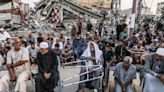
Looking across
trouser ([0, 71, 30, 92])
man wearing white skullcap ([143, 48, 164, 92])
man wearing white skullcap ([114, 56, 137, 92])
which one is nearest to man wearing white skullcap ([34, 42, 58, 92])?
trouser ([0, 71, 30, 92])

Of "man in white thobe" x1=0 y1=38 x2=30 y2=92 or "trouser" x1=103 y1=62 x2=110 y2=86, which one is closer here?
"man in white thobe" x1=0 y1=38 x2=30 y2=92

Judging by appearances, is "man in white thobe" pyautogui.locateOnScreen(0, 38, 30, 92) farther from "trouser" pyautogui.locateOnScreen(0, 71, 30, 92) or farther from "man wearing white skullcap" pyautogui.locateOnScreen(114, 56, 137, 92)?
"man wearing white skullcap" pyautogui.locateOnScreen(114, 56, 137, 92)

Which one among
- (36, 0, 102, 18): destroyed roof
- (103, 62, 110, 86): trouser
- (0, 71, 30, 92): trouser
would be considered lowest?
(103, 62, 110, 86): trouser

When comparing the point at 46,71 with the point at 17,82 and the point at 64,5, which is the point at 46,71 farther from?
the point at 64,5

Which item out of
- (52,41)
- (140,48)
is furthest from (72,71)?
(52,41)

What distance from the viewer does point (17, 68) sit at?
677 centimetres

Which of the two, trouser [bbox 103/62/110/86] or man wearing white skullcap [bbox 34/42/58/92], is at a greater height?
man wearing white skullcap [bbox 34/42/58/92]

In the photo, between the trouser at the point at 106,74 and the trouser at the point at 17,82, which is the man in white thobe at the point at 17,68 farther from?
the trouser at the point at 106,74

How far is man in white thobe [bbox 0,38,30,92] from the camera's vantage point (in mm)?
6516

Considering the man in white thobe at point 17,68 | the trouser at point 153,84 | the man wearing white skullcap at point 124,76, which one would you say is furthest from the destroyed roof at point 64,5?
the trouser at point 153,84

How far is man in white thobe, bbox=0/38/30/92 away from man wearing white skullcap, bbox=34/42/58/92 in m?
0.33

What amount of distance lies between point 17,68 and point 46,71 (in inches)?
28.8

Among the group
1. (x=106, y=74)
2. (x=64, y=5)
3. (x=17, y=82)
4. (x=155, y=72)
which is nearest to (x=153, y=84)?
(x=155, y=72)

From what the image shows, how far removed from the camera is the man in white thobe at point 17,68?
652 cm
